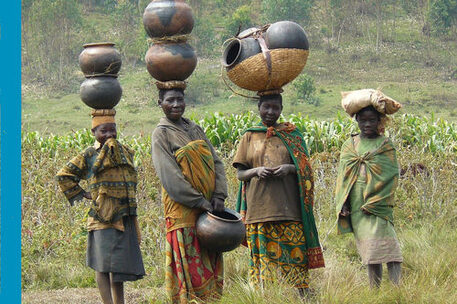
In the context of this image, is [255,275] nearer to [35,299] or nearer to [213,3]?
[35,299]

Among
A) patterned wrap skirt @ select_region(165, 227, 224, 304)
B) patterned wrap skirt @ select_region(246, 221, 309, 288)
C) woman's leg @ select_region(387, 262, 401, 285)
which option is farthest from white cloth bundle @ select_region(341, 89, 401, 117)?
patterned wrap skirt @ select_region(165, 227, 224, 304)

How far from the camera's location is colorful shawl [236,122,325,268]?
5297mm

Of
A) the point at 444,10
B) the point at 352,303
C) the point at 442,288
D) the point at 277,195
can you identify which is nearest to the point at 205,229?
the point at 277,195

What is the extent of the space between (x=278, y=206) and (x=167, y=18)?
1639 mm

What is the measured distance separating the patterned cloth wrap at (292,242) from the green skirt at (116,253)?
912mm

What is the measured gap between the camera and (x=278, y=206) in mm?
5297

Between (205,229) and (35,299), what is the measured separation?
2.13 metres

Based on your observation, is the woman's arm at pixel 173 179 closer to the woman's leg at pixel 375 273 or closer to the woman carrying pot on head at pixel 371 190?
the woman carrying pot on head at pixel 371 190

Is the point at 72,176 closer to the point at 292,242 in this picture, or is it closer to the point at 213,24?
the point at 292,242

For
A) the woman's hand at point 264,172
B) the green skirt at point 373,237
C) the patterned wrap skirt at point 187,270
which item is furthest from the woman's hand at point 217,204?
the green skirt at point 373,237

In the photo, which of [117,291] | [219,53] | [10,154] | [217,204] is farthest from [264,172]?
[219,53]

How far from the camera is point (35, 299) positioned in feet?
19.9

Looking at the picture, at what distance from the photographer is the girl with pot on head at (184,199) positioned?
486 cm

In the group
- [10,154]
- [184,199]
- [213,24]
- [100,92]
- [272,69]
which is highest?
[213,24]
